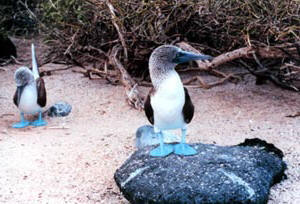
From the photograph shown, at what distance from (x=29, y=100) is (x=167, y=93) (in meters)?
2.04

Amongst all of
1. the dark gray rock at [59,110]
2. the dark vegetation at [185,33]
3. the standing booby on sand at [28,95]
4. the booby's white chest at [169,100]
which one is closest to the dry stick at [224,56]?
the dark vegetation at [185,33]

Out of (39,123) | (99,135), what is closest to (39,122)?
(39,123)

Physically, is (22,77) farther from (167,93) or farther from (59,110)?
(167,93)

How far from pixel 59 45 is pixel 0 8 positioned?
2126 mm

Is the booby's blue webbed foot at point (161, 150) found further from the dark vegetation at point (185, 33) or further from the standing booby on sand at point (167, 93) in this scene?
the dark vegetation at point (185, 33)

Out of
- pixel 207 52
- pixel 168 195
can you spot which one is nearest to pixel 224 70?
pixel 207 52

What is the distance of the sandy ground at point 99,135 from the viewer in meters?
3.12

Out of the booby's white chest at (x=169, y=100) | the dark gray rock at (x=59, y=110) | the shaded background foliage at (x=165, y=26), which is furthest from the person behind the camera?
the dark gray rock at (x=59, y=110)

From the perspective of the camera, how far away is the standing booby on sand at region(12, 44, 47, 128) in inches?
175

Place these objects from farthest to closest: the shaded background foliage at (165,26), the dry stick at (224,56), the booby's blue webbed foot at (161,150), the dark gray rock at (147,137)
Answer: the dry stick at (224,56), the shaded background foliage at (165,26), the dark gray rock at (147,137), the booby's blue webbed foot at (161,150)

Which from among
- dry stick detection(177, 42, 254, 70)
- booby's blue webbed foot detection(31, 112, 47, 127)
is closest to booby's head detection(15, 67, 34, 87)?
booby's blue webbed foot detection(31, 112, 47, 127)

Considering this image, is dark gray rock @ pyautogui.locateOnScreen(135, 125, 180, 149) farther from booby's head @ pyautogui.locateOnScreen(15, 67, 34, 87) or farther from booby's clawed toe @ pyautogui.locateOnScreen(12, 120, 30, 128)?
booby's head @ pyautogui.locateOnScreen(15, 67, 34, 87)

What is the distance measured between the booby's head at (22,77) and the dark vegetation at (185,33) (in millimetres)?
826

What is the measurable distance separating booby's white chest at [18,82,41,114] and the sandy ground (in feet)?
0.65
